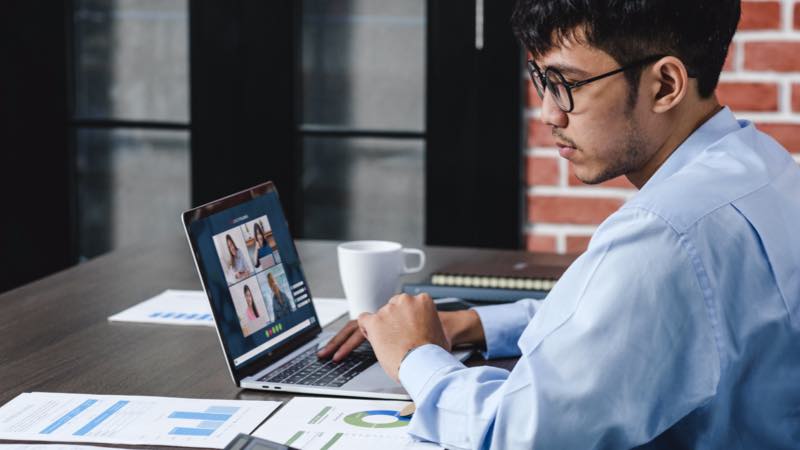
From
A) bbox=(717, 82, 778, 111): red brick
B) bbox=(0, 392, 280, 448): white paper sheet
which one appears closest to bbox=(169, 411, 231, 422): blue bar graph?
bbox=(0, 392, 280, 448): white paper sheet

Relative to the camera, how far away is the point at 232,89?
2621 millimetres

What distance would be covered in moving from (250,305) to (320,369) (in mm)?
118

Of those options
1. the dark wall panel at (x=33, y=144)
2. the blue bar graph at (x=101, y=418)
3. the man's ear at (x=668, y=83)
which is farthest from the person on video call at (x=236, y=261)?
the dark wall panel at (x=33, y=144)

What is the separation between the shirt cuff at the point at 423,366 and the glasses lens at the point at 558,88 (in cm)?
29

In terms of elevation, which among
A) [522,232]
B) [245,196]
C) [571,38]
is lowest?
[522,232]

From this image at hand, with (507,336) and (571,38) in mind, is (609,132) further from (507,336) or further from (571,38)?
(507,336)

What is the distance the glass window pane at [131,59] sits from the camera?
8.95 feet

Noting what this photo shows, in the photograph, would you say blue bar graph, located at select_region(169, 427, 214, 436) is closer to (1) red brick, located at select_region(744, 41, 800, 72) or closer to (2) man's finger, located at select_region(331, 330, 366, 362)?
(2) man's finger, located at select_region(331, 330, 366, 362)

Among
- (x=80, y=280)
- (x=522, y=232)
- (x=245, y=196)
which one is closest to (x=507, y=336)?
(x=245, y=196)

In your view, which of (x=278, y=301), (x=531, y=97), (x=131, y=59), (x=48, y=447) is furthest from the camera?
(x=131, y=59)

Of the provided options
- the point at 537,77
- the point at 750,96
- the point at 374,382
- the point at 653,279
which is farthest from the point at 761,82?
the point at 653,279

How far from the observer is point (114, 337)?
4.90 ft

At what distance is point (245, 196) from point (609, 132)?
1.63ft

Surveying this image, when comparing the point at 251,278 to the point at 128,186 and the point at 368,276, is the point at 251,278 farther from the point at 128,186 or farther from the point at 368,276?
the point at 128,186
